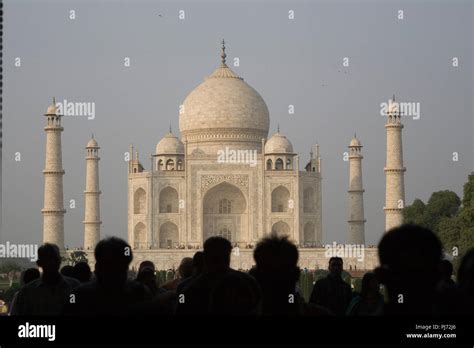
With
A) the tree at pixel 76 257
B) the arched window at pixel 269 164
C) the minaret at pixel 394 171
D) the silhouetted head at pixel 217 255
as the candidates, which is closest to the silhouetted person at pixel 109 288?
the silhouetted head at pixel 217 255

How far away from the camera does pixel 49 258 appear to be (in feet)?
20.0

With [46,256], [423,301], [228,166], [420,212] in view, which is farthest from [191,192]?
[423,301]

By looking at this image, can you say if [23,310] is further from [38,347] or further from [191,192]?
[191,192]

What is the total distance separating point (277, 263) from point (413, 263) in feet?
2.63

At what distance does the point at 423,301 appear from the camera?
3570 mm

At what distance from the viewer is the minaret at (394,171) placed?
38.7m

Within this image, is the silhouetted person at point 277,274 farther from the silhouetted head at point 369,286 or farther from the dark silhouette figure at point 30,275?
the dark silhouette figure at point 30,275

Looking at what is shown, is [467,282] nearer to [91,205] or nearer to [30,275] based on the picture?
[30,275]

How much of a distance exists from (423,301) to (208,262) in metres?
1.88

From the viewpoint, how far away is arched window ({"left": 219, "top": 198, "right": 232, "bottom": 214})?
4347 cm

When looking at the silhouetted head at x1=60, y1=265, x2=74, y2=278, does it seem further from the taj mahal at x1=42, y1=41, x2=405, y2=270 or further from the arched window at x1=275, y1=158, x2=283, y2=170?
the arched window at x1=275, y1=158, x2=283, y2=170

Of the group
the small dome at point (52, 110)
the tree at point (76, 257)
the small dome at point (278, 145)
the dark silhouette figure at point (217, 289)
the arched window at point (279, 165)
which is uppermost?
the small dome at point (52, 110)

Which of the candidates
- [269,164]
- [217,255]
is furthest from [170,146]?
[217,255]

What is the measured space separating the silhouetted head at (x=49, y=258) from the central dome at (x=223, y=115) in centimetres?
3804
